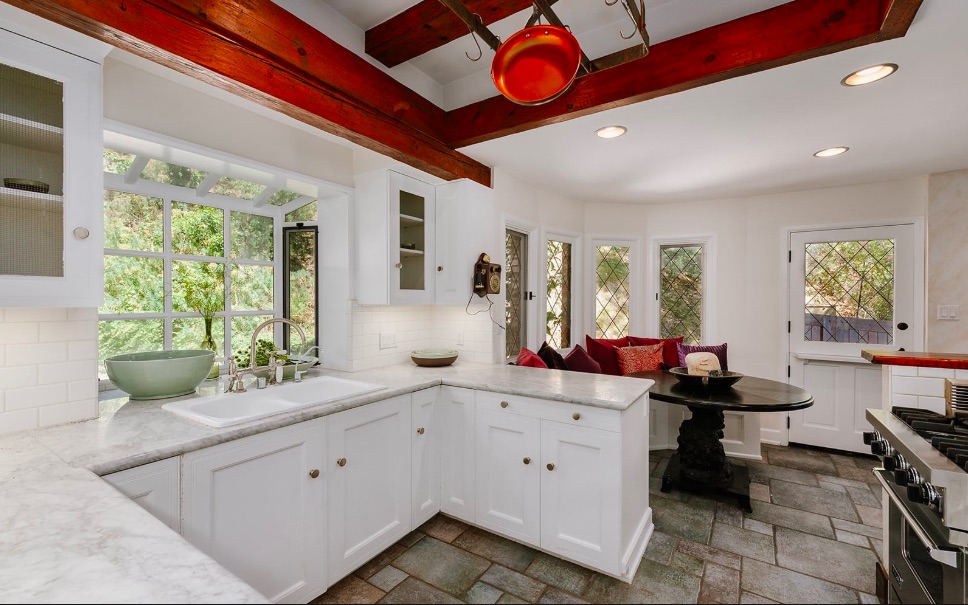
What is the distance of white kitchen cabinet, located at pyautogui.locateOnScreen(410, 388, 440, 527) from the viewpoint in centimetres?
221

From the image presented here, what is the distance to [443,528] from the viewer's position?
2.28 meters

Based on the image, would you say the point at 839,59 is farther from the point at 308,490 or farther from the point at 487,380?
the point at 308,490

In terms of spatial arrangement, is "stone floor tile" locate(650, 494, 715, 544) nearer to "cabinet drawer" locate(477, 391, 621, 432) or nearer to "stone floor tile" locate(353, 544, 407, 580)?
"cabinet drawer" locate(477, 391, 621, 432)

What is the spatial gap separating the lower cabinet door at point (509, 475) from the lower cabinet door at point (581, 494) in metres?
0.05

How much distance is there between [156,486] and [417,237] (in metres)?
1.84

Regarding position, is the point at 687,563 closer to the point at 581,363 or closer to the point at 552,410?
the point at 552,410

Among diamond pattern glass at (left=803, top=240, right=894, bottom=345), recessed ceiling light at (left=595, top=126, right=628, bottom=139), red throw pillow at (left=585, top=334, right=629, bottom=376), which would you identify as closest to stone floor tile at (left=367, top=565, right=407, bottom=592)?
red throw pillow at (left=585, top=334, right=629, bottom=376)

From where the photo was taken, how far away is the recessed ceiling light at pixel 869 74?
68.5 inches

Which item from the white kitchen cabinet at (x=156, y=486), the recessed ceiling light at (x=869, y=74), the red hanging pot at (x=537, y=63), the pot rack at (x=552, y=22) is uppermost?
the recessed ceiling light at (x=869, y=74)

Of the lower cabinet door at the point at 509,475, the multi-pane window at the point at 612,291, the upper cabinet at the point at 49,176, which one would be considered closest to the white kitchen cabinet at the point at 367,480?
the lower cabinet door at the point at 509,475

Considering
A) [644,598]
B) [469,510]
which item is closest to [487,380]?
[469,510]

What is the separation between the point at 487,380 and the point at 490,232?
3.55 feet

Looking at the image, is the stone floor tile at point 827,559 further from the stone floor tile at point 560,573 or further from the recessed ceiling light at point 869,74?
the recessed ceiling light at point 869,74

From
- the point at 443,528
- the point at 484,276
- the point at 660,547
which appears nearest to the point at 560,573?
the point at 660,547
